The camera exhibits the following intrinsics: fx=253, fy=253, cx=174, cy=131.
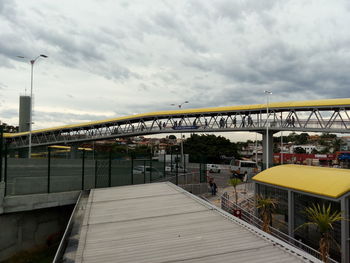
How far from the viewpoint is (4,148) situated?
12.7 metres

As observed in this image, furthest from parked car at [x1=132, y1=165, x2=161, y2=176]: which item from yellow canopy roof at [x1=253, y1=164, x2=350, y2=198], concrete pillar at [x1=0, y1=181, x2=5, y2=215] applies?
yellow canopy roof at [x1=253, y1=164, x2=350, y2=198]

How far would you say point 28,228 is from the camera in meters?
11.5

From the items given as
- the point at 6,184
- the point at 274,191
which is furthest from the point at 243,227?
the point at 6,184

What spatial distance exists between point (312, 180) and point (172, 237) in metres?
6.81

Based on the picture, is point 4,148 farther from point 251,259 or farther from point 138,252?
point 251,259

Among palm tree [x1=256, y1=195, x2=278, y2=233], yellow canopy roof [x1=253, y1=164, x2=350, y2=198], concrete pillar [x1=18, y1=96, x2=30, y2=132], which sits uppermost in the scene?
concrete pillar [x1=18, y1=96, x2=30, y2=132]

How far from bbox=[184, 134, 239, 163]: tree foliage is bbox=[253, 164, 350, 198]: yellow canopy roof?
64452 mm

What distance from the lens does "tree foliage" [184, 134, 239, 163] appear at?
78.8 meters

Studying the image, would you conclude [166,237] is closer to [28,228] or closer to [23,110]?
[28,228]

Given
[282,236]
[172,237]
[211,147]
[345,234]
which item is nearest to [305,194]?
[345,234]

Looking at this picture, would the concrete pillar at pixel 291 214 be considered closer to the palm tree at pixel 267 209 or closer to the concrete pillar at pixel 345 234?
the palm tree at pixel 267 209

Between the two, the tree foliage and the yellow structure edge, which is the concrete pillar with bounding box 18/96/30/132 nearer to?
the yellow structure edge

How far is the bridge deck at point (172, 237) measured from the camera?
5050 millimetres

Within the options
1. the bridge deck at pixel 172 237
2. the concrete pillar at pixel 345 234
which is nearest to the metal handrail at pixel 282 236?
the concrete pillar at pixel 345 234
